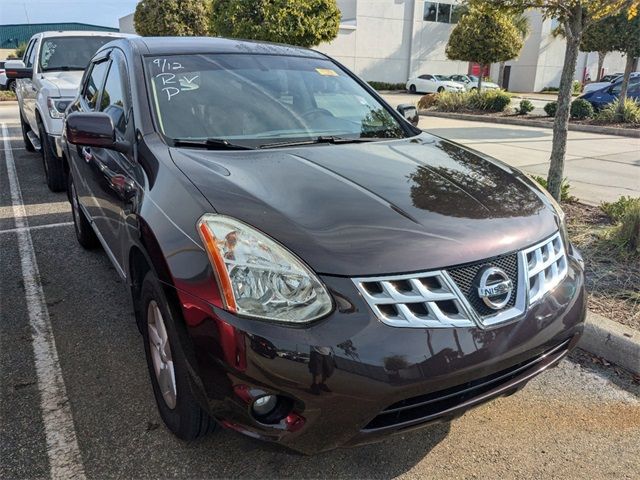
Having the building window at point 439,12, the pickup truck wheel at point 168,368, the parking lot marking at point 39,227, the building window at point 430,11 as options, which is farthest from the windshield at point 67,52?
the building window at point 430,11

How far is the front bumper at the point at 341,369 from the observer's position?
67.6 inches

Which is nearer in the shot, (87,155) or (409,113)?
(87,155)

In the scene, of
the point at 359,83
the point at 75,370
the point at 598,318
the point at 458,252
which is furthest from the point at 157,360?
the point at 598,318

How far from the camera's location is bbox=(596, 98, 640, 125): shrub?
1390cm

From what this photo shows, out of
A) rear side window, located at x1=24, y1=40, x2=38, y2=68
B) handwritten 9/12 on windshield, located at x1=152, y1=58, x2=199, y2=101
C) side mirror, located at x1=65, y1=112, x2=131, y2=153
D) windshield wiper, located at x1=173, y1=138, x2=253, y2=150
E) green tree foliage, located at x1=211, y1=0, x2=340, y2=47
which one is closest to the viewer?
windshield wiper, located at x1=173, y1=138, x2=253, y2=150

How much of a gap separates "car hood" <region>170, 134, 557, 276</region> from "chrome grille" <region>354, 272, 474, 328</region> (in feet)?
0.13

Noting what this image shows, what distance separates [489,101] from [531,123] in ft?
10.4

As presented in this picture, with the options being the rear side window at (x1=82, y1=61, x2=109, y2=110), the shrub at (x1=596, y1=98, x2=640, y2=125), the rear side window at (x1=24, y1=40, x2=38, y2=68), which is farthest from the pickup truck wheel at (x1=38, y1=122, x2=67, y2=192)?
the shrub at (x1=596, y1=98, x2=640, y2=125)

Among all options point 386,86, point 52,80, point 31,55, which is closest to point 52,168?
point 52,80

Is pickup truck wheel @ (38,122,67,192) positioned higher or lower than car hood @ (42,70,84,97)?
lower

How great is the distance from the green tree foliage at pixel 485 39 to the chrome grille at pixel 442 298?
66.0 feet

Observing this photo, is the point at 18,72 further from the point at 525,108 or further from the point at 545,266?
the point at 525,108

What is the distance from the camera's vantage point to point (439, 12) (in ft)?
131

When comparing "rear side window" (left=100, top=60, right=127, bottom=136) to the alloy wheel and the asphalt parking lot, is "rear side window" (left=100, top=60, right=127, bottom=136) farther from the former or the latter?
the asphalt parking lot
